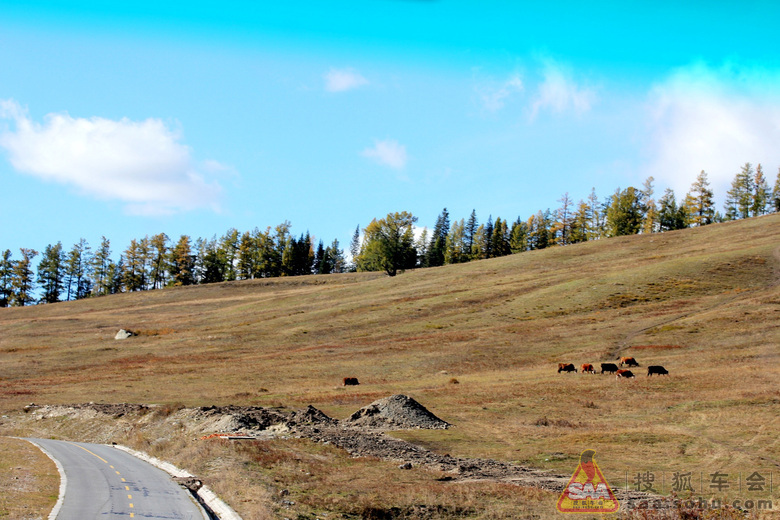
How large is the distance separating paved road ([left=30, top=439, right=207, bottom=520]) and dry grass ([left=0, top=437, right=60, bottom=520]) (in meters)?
0.53

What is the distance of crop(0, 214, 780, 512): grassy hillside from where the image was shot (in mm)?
27422

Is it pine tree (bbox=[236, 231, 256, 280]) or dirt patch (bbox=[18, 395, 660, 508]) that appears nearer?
dirt patch (bbox=[18, 395, 660, 508])

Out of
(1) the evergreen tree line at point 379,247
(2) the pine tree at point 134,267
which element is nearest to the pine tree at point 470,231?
(1) the evergreen tree line at point 379,247

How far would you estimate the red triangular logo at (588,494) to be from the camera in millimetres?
16039

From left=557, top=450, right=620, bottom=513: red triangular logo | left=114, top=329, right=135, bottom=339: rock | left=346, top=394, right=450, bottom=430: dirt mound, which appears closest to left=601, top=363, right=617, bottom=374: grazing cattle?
left=346, top=394, right=450, bottom=430: dirt mound

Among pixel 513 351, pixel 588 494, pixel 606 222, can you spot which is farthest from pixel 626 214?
pixel 588 494

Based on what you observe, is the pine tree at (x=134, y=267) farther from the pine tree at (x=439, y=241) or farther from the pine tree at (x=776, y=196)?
the pine tree at (x=776, y=196)

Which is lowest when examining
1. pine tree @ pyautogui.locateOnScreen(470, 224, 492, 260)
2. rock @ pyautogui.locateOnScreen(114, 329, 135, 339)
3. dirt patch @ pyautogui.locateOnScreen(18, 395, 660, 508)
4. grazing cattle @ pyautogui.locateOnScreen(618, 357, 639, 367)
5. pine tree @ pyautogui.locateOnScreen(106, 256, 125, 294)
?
dirt patch @ pyautogui.locateOnScreen(18, 395, 660, 508)

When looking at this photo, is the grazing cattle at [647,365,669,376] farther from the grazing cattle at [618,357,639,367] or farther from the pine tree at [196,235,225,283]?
the pine tree at [196,235,225,283]

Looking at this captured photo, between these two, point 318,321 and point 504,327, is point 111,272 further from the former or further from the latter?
point 504,327

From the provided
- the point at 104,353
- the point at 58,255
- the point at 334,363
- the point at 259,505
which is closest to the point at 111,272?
the point at 58,255

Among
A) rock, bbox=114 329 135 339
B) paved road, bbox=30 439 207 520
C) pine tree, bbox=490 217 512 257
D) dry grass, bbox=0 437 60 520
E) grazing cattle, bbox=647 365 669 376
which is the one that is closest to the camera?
dry grass, bbox=0 437 60 520

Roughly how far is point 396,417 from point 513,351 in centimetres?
2838

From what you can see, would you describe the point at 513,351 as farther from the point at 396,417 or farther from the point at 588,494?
the point at 588,494
